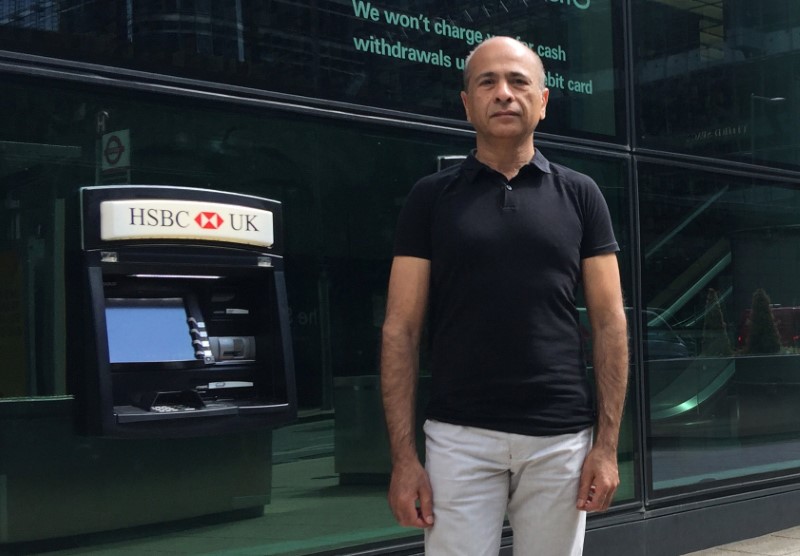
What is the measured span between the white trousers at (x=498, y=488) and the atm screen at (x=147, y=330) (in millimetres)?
1522

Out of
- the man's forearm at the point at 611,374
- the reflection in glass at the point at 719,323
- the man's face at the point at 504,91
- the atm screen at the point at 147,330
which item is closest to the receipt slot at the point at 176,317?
the atm screen at the point at 147,330

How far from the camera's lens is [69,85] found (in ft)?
13.6

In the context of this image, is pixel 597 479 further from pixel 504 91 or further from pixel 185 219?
pixel 185 219

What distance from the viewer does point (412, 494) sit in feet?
9.07

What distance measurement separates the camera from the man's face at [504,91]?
2846mm

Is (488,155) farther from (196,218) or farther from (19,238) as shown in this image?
(19,238)

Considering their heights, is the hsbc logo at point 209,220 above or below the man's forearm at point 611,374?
above

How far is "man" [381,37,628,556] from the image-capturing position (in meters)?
2.77

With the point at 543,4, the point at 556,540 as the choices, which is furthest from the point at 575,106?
the point at 556,540

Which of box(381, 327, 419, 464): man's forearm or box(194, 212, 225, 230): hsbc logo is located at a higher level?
box(194, 212, 225, 230): hsbc logo

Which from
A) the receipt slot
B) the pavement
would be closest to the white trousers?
the receipt slot

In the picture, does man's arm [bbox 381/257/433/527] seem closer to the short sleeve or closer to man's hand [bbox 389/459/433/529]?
man's hand [bbox 389/459/433/529]

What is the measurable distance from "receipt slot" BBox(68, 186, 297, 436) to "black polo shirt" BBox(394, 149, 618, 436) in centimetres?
148

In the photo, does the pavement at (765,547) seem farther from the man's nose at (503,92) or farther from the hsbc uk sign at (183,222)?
the man's nose at (503,92)
